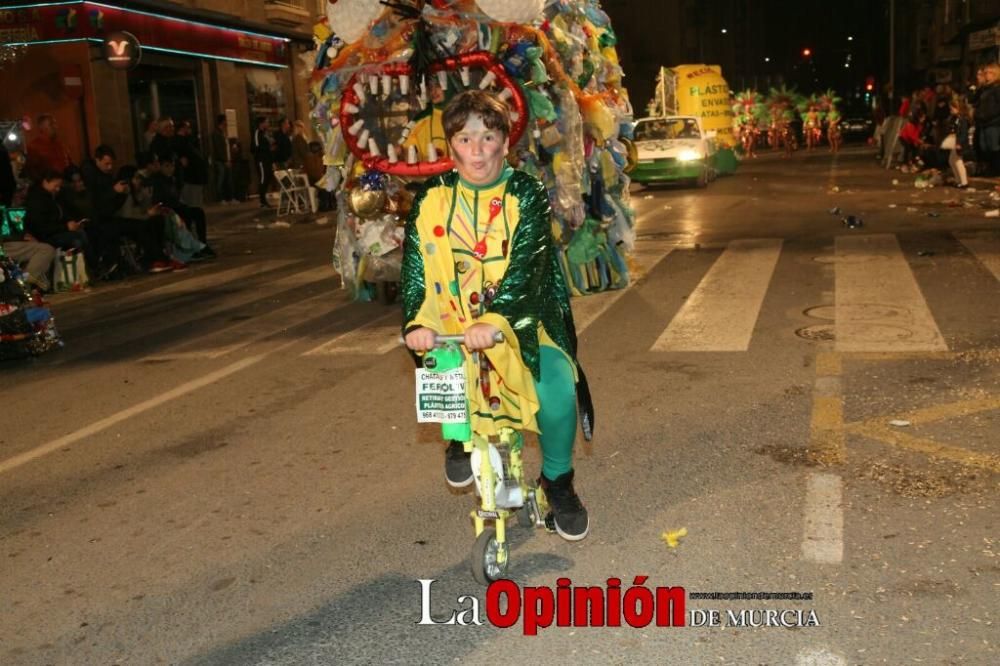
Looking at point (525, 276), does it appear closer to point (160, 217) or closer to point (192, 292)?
point (192, 292)

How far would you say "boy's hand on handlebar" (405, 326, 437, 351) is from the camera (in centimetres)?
362

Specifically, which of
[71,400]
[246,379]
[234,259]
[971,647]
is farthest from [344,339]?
[234,259]

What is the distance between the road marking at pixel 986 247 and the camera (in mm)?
10666

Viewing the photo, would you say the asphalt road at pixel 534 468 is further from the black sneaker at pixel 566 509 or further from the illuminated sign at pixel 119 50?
the illuminated sign at pixel 119 50

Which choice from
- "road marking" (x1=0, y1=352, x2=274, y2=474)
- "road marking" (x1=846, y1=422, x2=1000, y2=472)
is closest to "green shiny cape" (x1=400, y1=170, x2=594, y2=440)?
"road marking" (x1=846, y1=422, x2=1000, y2=472)

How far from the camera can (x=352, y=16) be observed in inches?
366

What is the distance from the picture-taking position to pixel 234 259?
15789 mm

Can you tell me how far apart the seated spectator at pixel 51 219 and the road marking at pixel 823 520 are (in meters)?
11.0

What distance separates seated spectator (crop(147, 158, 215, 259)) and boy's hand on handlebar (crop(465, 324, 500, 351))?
482 inches

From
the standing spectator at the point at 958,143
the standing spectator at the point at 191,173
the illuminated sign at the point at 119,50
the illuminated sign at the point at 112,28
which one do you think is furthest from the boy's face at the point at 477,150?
the illuminated sign at the point at 112,28

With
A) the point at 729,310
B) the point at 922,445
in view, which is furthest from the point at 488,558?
the point at 729,310

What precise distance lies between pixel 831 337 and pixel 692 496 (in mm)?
3407

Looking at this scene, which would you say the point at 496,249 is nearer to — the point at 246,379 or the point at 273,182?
the point at 246,379

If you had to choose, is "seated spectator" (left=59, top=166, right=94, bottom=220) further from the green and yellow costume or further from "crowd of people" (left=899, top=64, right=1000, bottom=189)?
"crowd of people" (left=899, top=64, right=1000, bottom=189)
